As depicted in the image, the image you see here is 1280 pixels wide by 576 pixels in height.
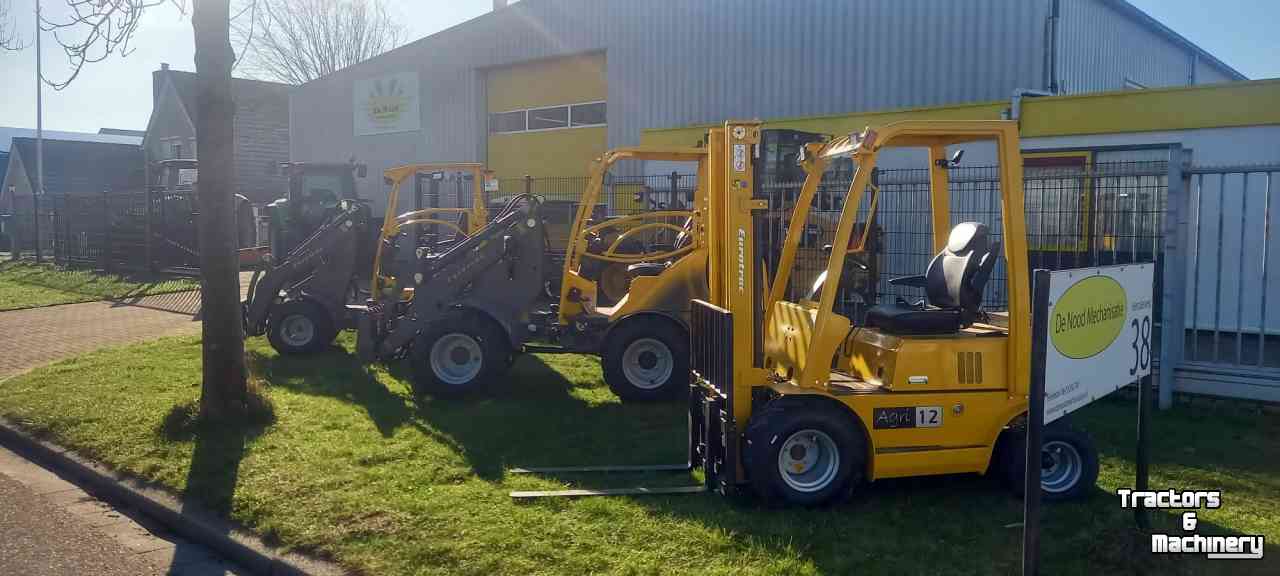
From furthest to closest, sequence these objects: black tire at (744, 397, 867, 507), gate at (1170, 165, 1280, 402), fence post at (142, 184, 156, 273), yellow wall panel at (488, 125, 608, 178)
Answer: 1. yellow wall panel at (488, 125, 608, 178)
2. fence post at (142, 184, 156, 273)
3. gate at (1170, 165, 1280, 402)
4. black tire at (744, 397, 867, 507)

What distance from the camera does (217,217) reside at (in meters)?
7.42

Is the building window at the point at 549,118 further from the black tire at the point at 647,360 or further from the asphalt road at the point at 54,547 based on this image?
the asphalt road at the point at 54,547

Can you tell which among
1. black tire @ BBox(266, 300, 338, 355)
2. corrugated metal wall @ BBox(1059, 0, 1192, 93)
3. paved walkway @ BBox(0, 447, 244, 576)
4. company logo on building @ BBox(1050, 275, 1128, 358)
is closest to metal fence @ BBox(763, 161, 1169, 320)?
company logo on building @ BBox(1050, 275, 1128, 358)

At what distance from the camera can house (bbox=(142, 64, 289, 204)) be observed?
35.3 metres

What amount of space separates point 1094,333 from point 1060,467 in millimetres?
1636

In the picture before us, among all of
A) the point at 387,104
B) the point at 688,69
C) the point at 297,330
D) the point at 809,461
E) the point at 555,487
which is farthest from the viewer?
the point at 387,104

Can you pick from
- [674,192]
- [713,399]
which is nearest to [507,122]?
[674,192]

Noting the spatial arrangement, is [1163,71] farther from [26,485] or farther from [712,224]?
[26,485]

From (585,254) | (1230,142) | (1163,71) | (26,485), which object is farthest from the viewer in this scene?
(1163,71)

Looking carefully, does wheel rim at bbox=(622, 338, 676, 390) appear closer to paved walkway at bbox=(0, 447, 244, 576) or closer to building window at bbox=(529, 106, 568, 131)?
Result: paved walkway at bbox=(0, 447, 244, 576)

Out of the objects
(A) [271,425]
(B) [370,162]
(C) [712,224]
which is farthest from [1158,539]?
(B) [370,162]

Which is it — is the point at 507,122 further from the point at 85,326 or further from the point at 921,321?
the point at 921,321

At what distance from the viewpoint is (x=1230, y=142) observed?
36.3ft

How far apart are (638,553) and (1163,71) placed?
20745 mm
